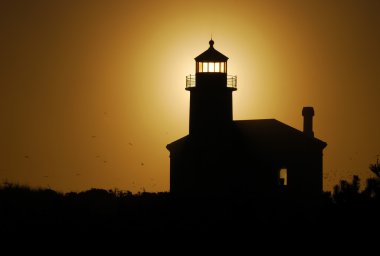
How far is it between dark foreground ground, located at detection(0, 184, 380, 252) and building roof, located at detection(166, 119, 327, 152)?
609 cm

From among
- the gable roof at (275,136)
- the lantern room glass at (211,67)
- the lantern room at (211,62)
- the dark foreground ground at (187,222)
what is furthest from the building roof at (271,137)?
the dark foreground ground at (187,222)

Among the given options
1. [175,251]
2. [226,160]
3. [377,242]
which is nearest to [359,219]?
[377,242]

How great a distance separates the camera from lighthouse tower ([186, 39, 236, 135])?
156 feet

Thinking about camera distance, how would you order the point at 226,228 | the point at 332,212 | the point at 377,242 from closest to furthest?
the point at 377,242, the point at 332,212, the point at 226,228

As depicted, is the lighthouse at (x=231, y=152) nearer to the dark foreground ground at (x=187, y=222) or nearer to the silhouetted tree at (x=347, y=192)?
the dark foreground ground at (x=187, y=222)

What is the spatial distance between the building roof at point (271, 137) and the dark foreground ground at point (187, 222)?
609 cm

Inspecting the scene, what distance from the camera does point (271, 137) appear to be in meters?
47.7

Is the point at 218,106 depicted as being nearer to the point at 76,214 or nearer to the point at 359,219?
the point at 76,214

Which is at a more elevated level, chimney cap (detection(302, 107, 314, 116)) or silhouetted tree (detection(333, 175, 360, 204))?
chimney cap (detection(302, 107, 314, 116))

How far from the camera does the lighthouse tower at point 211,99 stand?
1876 inches

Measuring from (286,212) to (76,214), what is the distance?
8127 millimetres

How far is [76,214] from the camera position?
119 feet

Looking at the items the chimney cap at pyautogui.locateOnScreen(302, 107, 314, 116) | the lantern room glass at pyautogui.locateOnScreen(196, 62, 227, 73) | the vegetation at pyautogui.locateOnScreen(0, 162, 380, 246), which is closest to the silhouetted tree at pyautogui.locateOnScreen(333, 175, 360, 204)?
the vegetation at pyautogui.locateOnScreen(0, 162, 380, 246)

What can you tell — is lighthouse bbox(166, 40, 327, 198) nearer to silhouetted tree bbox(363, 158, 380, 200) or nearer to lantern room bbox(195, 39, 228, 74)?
lantern room bbox(195, 39, 228, 74)
